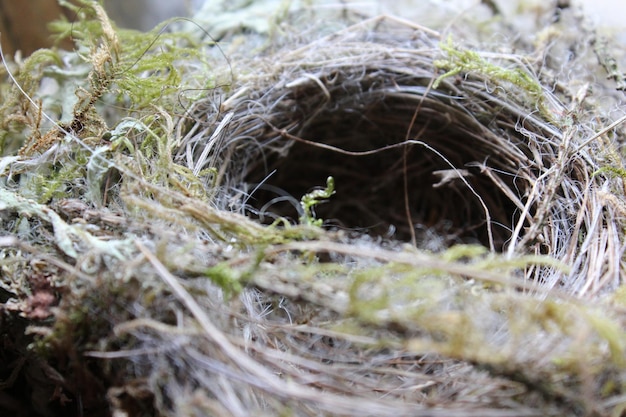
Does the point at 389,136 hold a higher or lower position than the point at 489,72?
lower

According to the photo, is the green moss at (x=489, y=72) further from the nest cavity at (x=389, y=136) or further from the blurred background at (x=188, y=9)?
the blurred background at (x=188, y=9)

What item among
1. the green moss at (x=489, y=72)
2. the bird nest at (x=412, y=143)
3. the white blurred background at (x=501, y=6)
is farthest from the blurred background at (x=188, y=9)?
the green moss at (x=489, y=72)

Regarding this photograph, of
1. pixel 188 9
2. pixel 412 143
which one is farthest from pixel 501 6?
pixel 188 9

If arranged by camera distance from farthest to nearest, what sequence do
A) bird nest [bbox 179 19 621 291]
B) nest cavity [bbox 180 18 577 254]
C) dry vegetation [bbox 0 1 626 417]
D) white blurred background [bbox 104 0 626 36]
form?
white blurred background [bbox 104 0 626 36] < nest cavity [bbox 180 18 577 254] < bird nest [bbox 179 19 621 291] < dry vegetation [bbox 0 1 626 417]

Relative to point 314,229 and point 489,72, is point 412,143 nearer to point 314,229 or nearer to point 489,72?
point 489,72

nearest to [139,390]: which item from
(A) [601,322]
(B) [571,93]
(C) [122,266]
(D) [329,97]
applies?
(C) [122,266]

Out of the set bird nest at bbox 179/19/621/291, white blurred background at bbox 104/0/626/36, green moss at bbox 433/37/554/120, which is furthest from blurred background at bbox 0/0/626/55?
green moss at bbox 433/37/554/120

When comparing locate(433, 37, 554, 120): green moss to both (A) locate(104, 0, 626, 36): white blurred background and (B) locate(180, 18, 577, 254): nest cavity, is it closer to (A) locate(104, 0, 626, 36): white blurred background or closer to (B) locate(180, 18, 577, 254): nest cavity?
(B) locate(180, 18, 577, 254): nest cavity
